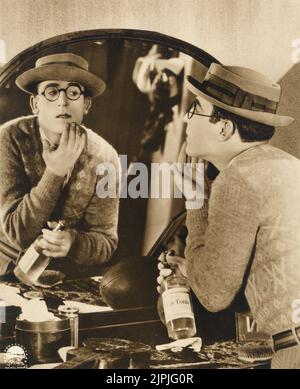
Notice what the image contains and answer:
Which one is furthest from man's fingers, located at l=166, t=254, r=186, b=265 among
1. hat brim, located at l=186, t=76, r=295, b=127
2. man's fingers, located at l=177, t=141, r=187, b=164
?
hat brim, located at l=186, t=76, r=295, b=127

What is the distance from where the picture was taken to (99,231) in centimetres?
366

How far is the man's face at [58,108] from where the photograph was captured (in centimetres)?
359

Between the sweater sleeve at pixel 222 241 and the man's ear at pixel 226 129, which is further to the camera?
the man's ear at pixel 226 129

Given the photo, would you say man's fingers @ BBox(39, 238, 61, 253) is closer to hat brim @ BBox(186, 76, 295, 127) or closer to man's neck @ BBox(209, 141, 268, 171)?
man's neck @ BBox(209, 141, 268, 171)

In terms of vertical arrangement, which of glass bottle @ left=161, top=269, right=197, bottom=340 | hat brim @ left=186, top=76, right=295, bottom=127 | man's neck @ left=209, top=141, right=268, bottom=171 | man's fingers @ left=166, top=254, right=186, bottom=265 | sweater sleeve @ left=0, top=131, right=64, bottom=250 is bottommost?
glass bottle @ left=161, top=269, right=197, bottom=340

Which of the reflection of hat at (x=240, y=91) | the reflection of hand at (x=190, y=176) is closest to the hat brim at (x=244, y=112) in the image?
the reflection of hat at (x=240, y=91)

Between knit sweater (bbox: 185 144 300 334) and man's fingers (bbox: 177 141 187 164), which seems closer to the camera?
knit sweater (bbox: 185 144 300 334)

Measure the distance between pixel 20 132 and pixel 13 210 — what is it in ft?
1.56

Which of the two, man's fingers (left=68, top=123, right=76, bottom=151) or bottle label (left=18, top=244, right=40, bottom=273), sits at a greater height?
man's fingers (left=68, top=123, right=76, bottom=151)

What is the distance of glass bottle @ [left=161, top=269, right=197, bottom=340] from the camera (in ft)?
11.9

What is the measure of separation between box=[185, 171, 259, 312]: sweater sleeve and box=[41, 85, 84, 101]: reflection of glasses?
1.00 meters

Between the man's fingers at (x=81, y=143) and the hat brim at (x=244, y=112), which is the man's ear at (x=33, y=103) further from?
the hat brim at (x=244, y=112)

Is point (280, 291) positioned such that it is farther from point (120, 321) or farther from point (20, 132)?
point (20, 132)
